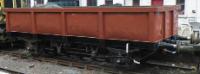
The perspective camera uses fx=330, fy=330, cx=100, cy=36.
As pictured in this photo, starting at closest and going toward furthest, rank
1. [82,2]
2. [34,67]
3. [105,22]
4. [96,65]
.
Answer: [105,22] → [96,65] → [34,67] → [82,2]

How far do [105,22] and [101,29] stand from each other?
0.71 ft

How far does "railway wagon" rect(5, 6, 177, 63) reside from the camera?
7965 mm

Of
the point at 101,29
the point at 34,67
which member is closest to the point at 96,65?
the point at 101,29

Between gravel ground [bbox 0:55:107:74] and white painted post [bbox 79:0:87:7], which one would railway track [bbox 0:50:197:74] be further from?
white painted post [bbox 79:0:87:7]

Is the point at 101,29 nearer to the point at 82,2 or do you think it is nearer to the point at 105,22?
the point at 105,22

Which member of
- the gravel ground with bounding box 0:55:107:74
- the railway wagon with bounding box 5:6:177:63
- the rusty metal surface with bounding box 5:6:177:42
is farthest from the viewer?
the gravel ground with bounding box 0:55:107:74

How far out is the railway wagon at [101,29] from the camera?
314 inches

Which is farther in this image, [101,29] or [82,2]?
[82,2]

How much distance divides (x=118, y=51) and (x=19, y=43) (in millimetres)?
6047

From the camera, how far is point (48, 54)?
11.2 metres

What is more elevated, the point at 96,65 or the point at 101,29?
the point at 101,29

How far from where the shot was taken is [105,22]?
8.60 metres

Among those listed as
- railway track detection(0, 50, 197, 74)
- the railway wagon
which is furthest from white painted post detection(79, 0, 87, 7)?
railway track detection(0, 50, 197, 74)

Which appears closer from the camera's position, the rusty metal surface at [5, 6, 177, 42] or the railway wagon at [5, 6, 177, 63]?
the rusty metal surface at [5, 6, 177, 42]
